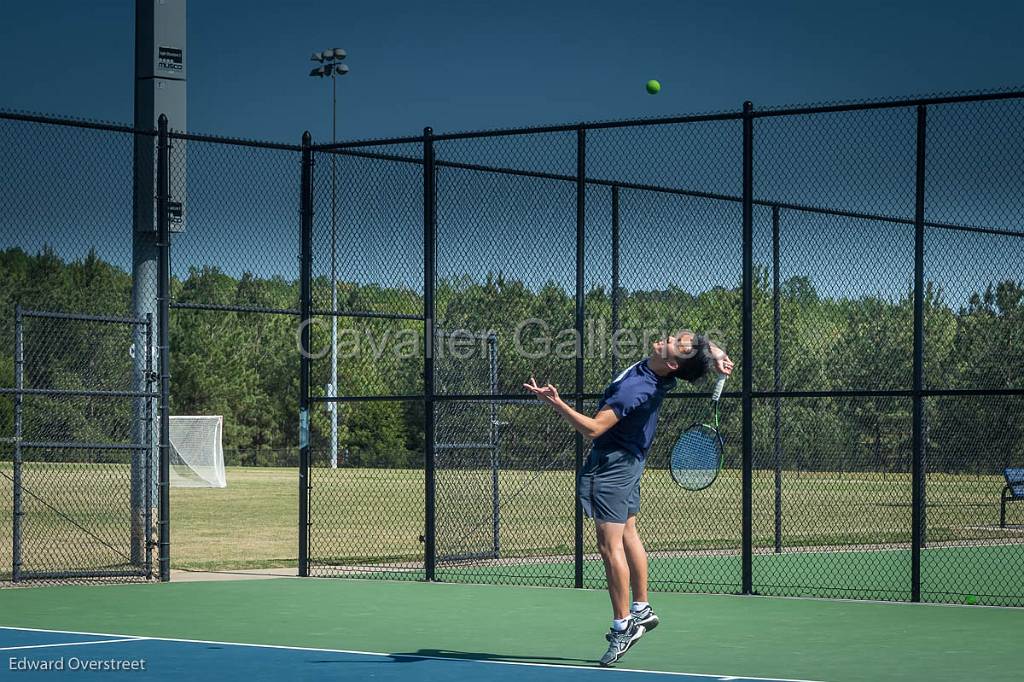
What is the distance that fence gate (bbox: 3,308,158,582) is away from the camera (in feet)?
44.4

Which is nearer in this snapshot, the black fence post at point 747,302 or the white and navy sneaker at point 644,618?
the white and navy sneaker at point 644,618

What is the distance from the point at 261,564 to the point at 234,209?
29.2 ft

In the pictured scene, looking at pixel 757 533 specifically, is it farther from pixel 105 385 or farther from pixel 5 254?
pixel 5 254

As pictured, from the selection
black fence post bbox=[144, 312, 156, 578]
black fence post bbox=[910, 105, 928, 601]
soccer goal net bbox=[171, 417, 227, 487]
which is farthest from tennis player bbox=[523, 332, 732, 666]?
soccer goal net bbox=[171, 417, 227, 487]

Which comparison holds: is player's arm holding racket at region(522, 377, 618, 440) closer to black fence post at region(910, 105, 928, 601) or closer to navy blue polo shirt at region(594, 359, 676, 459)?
navy blue polo shirt at region(594, 359, 676, 459)

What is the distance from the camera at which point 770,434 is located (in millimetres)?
32844

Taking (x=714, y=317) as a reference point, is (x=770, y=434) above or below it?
Answer: below

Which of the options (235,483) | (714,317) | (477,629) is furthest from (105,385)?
(477,629)

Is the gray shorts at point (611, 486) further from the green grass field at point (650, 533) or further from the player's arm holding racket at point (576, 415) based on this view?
the green grass field at point (650, 533)

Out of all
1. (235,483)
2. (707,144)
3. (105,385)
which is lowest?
(235,483)

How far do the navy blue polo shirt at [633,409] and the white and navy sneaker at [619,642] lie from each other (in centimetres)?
99

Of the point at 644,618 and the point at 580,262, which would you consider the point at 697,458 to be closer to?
the point at 644,618

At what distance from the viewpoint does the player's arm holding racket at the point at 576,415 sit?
8.49 metres

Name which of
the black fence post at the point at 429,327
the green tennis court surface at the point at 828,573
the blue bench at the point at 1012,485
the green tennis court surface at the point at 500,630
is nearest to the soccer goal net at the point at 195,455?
the blue bench at the point at 1012,485
